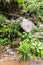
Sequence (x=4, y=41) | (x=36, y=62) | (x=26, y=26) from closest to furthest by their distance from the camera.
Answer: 1. (x=36, y=62)
2. (x=4, y=41)
3. (x=26, y=26)

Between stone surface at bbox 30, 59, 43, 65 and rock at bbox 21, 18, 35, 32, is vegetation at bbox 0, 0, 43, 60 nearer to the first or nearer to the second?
rock at bbox 21, 18, 35, 32

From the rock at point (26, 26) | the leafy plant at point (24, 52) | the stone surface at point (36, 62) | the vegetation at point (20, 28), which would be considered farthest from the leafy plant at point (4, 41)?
the stone surface at point (36, 62)

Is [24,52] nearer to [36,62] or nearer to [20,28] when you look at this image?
[36,62]

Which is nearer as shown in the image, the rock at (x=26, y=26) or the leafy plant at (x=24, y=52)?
the leafy plant at (x=24, y=52)

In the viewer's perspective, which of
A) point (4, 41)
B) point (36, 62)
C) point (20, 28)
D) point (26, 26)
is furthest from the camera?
point (26, 26)

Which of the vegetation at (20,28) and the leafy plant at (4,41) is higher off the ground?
the vegetation at (20,28)

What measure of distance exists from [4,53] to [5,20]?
9.45 ft

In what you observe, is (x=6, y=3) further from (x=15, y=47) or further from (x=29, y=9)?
(x=15, y=47)

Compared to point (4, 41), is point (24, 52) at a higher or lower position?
higher

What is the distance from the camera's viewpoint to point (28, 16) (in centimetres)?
1229

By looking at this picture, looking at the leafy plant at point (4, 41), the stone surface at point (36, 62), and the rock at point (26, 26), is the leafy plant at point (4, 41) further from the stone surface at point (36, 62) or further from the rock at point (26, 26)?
the stone surface at point (36, 62)

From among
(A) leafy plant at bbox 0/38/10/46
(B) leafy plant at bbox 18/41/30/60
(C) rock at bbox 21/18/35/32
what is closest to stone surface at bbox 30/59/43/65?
(B) leafy plant at bbox 18/41/30/60

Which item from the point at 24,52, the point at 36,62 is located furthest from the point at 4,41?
the point at 36,62

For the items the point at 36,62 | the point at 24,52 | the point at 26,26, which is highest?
the point at 26,26
